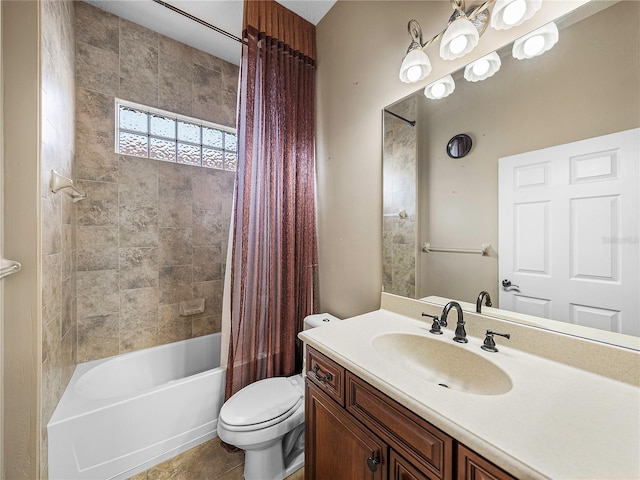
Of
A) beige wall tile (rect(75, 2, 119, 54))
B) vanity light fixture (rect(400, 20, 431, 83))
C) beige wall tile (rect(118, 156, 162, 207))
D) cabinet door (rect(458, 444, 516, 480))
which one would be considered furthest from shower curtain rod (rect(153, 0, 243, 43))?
cabinet door (rect(458, 444, 516, 480))

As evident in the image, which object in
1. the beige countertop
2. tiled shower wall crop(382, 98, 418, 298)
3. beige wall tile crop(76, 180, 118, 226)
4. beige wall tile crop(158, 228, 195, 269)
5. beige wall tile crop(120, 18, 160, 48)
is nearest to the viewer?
the beige countertop

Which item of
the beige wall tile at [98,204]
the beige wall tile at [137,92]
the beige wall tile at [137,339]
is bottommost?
the beige wall tile at [137,339]

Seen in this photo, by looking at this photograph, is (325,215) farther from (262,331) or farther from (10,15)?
(10,15)

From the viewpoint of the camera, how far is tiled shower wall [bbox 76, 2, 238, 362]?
171 centimetres

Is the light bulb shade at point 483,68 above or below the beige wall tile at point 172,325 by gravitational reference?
above

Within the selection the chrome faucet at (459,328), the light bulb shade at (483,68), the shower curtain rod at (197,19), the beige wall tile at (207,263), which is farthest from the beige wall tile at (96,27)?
the chrome faucet at (459,328)

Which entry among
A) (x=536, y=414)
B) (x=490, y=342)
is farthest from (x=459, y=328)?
(x=536, y=414)

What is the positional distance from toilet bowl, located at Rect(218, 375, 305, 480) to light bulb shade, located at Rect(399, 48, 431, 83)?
1.77m

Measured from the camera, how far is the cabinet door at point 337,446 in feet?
2.45

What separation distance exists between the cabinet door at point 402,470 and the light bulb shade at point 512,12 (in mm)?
1448

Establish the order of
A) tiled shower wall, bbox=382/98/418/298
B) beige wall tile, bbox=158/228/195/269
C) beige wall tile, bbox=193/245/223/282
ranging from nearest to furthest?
tiled shower wall, bbox=382/98/418/298 → beige wall tile, bbox=158/228/195/269 → beige wall tile, bbox=193/245/223/282

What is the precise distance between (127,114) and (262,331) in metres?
1.89

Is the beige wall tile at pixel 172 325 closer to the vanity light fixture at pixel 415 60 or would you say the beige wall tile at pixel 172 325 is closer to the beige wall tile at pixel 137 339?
the beige wall tile at pixel 137 339

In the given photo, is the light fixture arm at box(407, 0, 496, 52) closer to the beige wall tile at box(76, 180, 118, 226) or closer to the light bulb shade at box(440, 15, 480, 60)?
the light bulb shade at box(440, 15, 480, 60)
